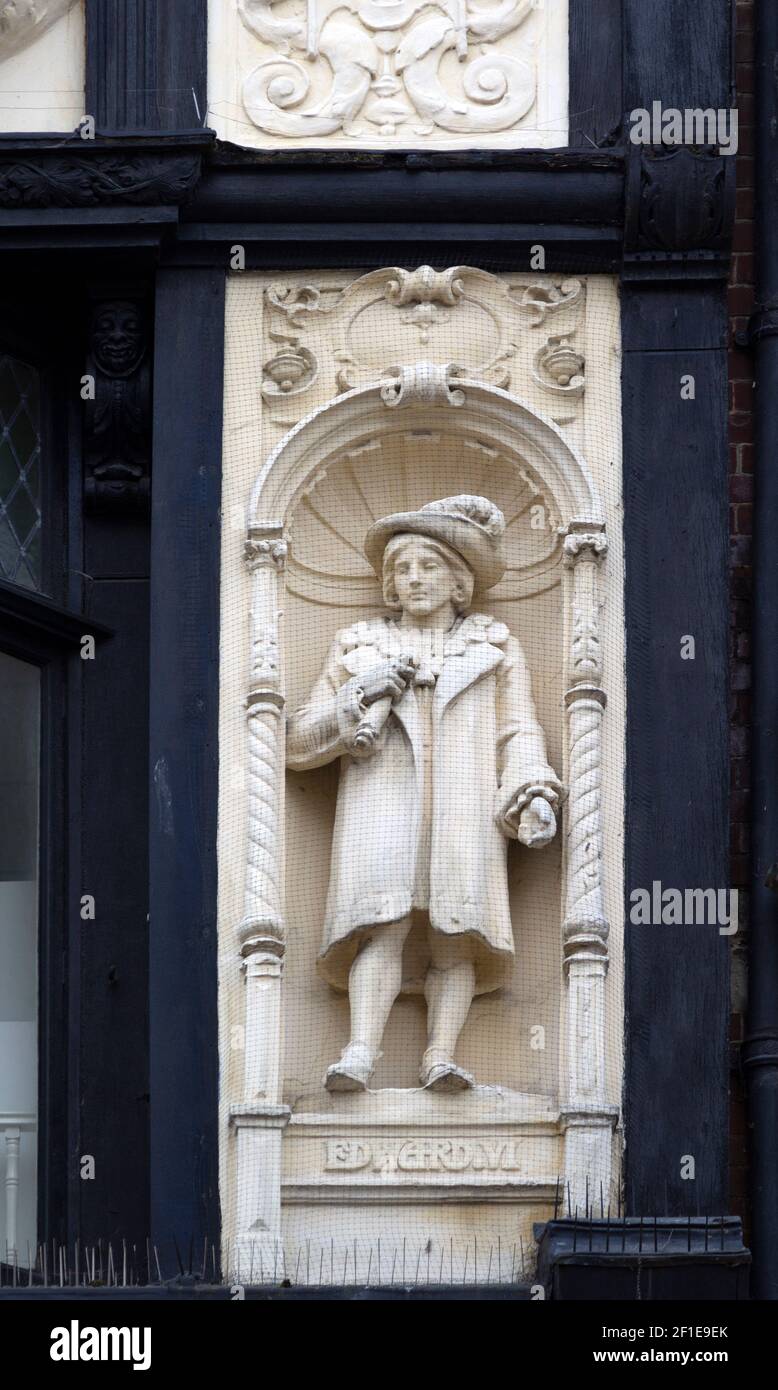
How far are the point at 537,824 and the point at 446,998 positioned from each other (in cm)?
69

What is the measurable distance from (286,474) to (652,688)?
159 centimetres

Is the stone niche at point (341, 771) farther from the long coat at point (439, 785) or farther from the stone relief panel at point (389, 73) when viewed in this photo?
the stone relief panel at point (389, 73)

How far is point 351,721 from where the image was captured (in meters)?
15.9

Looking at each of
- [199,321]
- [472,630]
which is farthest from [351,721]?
[199,321]

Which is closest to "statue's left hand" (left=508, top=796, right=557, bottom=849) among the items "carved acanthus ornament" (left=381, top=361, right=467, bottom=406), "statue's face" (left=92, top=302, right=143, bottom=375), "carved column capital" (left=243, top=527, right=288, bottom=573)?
"carved column capital" (left=243, top=527, right=288, bottom=573)

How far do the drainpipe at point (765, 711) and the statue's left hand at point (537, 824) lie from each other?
78 centimetres

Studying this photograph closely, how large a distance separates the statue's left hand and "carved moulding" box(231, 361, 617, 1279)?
0.11 meters

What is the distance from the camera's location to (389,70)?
16.7 metres

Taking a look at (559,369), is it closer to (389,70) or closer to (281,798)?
(389,70)

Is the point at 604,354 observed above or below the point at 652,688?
above

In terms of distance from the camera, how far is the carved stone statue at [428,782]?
15.7m

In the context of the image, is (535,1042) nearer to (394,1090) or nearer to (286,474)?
(394,1090)

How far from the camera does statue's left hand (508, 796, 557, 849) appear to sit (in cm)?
1573

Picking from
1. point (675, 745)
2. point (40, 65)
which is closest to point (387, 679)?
point (675, 745)
